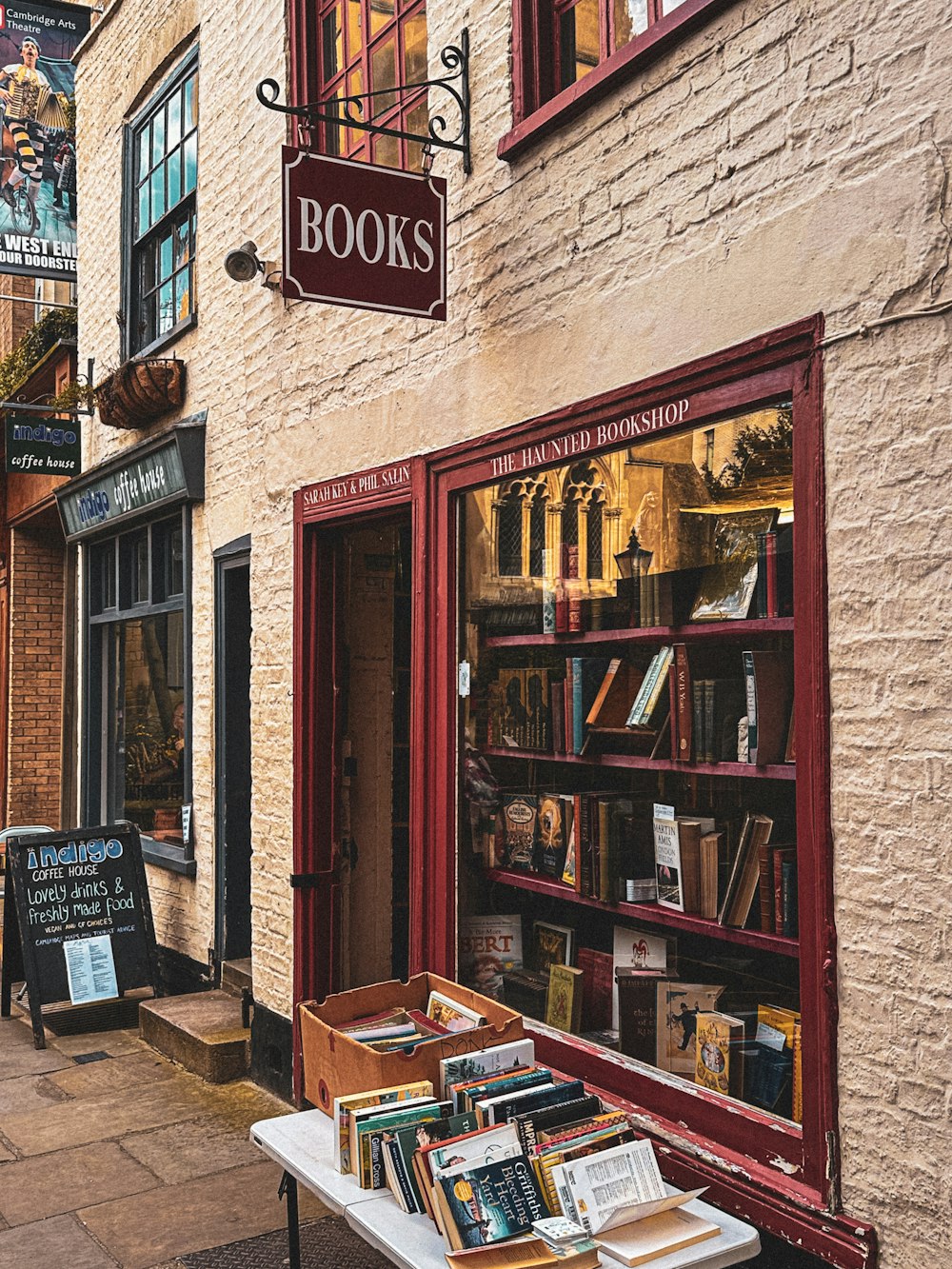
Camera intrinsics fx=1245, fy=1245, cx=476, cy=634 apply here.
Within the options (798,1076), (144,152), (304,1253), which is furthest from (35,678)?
(798,1076)

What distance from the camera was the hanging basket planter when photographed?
7.91 metres

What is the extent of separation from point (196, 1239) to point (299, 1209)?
1.40 feet

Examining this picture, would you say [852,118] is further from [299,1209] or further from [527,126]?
[299,1209]

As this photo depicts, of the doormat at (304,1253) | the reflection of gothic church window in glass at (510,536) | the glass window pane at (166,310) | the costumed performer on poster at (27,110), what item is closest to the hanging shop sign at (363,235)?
the reflection of gothic church window in glass at (510,536)

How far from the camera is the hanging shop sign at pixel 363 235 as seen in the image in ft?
13.8

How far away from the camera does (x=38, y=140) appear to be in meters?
10.3

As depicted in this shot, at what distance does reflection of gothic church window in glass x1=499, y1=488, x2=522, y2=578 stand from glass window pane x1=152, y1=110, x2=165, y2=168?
535 cm

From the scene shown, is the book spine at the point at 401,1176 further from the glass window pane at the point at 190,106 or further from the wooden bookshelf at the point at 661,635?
the glass window pane at the point at 190,106

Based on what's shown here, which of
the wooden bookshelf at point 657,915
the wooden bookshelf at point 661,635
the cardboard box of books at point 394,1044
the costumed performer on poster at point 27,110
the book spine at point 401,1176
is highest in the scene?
the costumed performer on poster at point 27,110

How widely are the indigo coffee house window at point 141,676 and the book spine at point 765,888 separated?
4994 millimetres

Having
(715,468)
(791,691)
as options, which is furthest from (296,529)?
(791,691)

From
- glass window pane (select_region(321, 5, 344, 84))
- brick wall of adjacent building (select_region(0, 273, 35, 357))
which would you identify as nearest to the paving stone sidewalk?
glass window pane (select_region(321, 5, 344, 84))

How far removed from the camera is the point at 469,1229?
2.92 m

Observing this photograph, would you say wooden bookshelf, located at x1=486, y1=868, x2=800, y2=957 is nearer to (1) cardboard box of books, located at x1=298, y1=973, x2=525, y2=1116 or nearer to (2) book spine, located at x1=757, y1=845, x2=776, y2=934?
(2) book spine, located at x1=757, y1=845, x2=776, y2=934
